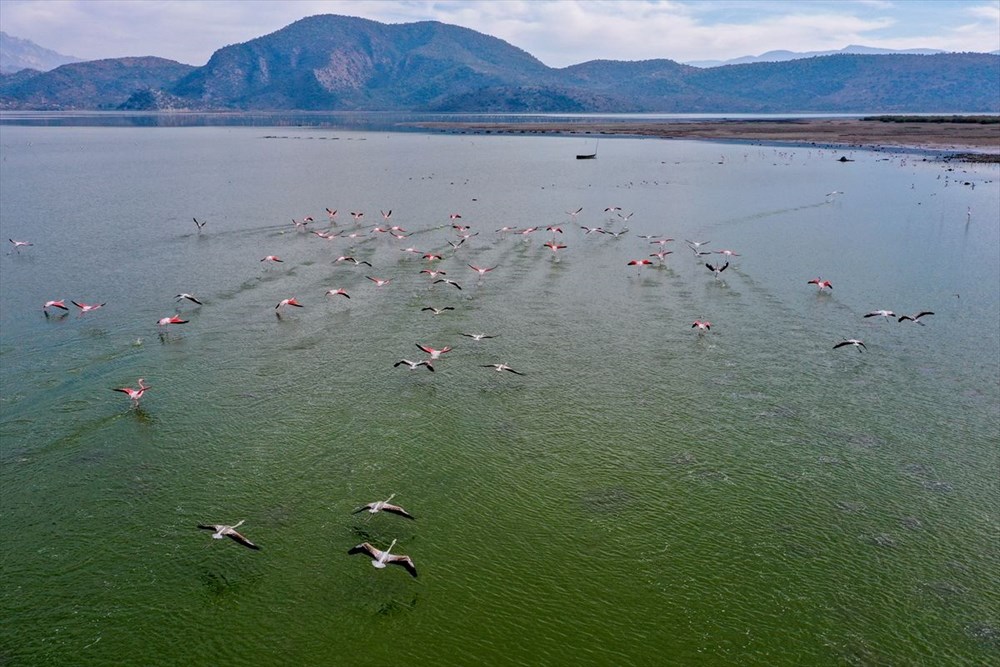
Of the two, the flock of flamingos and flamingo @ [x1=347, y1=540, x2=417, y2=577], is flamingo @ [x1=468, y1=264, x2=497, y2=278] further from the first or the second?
flamingo @ [x1=347, y1=540, x2=417, y2=577]

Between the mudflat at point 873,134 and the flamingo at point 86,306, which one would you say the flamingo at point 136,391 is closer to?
the flamingo at point 86,306

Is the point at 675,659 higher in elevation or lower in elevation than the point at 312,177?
lower

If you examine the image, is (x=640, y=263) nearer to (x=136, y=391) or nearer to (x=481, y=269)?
(x=481, y=269)

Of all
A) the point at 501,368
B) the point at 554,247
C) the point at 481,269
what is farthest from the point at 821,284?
the point at 501,368

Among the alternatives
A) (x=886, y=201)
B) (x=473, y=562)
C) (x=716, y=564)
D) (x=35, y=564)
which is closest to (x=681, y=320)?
(x=716, y=564)

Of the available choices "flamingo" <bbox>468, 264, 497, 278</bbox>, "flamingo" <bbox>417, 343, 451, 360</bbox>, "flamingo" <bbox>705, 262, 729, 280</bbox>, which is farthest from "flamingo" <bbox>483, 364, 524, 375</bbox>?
"flamingo" <bbox>705, 262, 729, 280</bbox>

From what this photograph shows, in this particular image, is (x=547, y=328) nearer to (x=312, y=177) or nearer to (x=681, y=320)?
(x=681, y=320)
